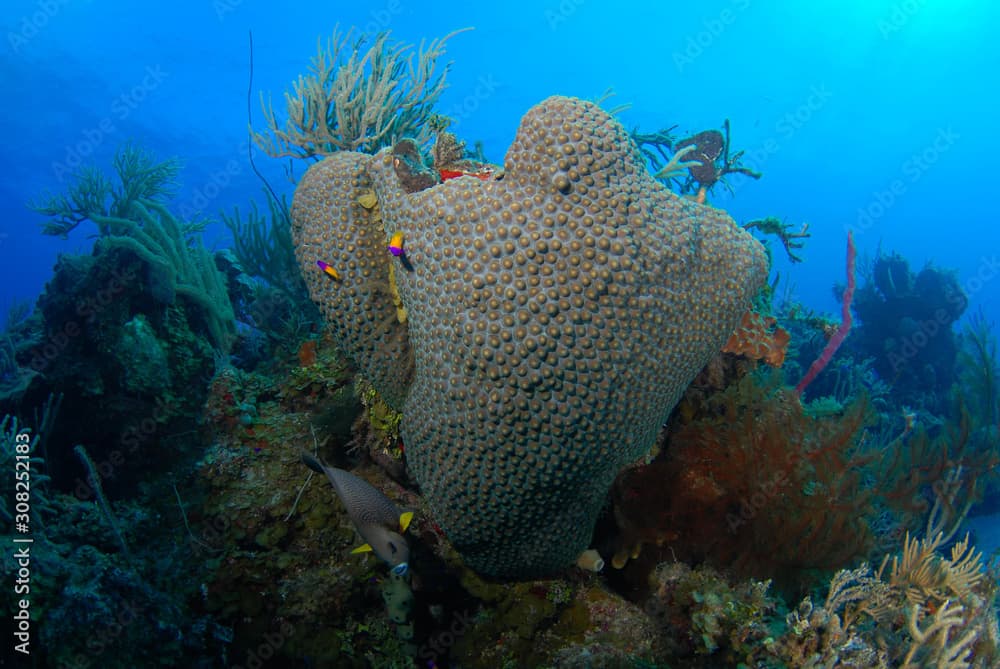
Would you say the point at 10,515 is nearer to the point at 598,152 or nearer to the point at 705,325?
the point at 598,152

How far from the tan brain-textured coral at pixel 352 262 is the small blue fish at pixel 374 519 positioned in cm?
76

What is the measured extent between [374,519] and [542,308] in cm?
165

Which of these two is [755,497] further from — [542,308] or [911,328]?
[911,328]

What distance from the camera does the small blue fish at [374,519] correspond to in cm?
269

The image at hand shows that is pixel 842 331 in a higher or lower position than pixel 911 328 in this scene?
higher

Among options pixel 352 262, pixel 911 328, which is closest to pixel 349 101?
pixel 352 262

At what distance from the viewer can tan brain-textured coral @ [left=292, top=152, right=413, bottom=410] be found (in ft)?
9.80

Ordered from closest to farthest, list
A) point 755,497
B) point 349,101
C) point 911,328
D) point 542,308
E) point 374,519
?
point 542,308 < point 374,519 < point 755,497 < point 349,101 < point 911,328

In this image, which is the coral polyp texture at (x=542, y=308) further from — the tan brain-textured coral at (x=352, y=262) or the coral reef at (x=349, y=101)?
the coral reef at (x=349, y=101)

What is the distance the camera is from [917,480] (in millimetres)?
3875

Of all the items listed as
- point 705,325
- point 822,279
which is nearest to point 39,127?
point 705,325

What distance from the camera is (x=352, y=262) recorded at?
2.98m

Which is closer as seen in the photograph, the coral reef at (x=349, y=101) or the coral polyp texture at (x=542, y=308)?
the coral polyp texture at (x=542, y=308)

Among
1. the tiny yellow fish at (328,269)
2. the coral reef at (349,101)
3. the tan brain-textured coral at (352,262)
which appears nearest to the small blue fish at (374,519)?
the tan brain-textured coral at (352,262)
